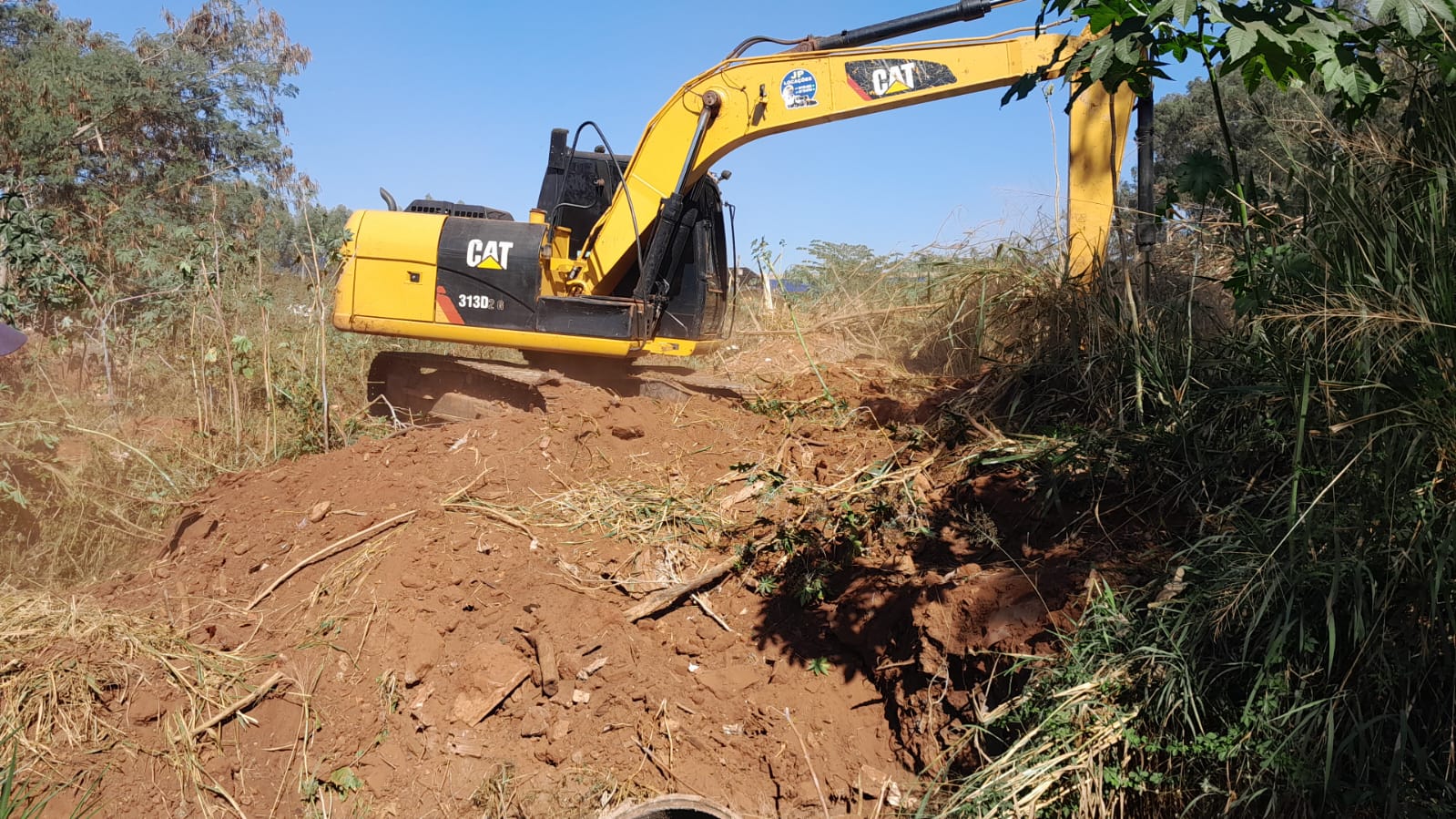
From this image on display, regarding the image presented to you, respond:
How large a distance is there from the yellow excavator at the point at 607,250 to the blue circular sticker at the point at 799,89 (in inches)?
0.4

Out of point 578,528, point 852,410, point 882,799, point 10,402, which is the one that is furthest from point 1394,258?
point 10,402

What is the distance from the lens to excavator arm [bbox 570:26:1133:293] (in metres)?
5.52

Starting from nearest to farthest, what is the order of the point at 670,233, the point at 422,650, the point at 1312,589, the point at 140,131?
the point at 1312,589 < the point at 422,650 < the point at 670,233 < the point at 140,131

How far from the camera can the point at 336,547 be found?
5.15 meters

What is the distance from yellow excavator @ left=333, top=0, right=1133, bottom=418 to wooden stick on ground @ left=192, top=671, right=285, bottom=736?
310 cm

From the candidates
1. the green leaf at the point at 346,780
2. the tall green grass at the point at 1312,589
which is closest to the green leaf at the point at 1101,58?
the tall green grass at the point at 1312,589

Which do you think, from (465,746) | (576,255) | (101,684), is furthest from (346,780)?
(576,255)

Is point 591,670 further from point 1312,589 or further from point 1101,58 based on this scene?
point 1101,58

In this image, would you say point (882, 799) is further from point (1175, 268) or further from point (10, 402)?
point (10, 402)

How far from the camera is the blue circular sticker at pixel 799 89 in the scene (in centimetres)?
674

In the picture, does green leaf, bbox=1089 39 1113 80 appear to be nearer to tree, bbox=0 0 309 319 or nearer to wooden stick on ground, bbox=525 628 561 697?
wooden stick on ground, bbox=525 628 561 697

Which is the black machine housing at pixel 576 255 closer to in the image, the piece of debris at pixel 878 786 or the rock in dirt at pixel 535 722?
the rock in dirt at pixel 535 722

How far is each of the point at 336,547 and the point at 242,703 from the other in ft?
3.80

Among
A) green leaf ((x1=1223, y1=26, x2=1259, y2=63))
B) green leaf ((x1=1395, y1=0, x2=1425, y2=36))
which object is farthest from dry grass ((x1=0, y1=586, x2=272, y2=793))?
green leaf ((x1=1395, y1=0, x2=1425, y2=36))
